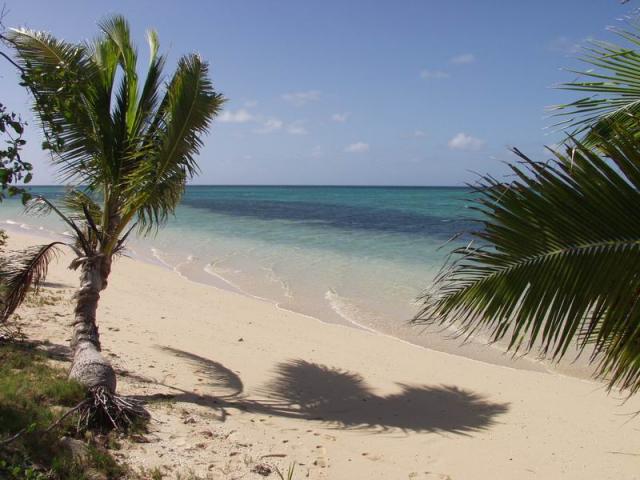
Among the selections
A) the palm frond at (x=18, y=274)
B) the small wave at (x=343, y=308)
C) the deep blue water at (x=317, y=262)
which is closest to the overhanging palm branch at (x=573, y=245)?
the deep blue water at (x=317, y=262)

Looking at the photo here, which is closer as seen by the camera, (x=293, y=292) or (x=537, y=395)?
(x=537, y=395)

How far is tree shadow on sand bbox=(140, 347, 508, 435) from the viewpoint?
5.59 meters

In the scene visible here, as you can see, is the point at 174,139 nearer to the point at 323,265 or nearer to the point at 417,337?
the point at 417,337

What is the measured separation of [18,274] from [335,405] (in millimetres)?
3576

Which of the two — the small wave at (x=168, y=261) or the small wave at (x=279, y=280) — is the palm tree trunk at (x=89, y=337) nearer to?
the small wave at (x=279, y=280)

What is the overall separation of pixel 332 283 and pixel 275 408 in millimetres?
8168

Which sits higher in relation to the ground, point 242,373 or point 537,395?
point 537,395

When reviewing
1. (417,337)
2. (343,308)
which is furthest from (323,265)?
(417,337)

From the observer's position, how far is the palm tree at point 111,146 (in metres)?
5.52

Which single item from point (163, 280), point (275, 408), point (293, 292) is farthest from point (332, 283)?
point (275, 408)

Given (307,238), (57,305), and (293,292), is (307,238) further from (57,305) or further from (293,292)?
(57,305)

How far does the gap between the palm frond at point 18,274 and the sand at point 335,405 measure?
0.99 metres

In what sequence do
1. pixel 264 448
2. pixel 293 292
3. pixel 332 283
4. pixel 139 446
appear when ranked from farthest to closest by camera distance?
pixel 332 283
pixel 293 292
pixel 264 448
pixel 139 446

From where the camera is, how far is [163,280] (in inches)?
517
